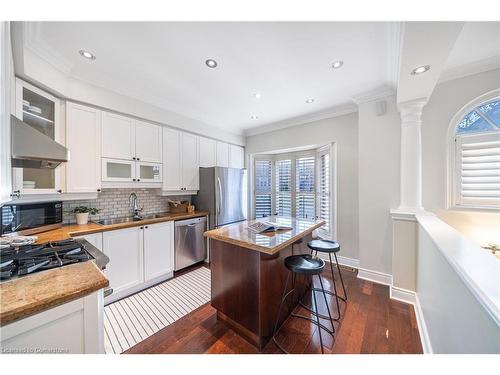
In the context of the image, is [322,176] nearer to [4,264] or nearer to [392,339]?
[392,339]

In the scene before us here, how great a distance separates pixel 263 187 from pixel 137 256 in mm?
2840

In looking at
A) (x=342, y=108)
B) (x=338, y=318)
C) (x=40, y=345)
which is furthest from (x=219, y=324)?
(x=342, y=108)

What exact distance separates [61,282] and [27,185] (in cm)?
157

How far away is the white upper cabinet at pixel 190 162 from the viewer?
3.28m

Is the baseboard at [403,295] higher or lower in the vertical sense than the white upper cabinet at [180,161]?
lower

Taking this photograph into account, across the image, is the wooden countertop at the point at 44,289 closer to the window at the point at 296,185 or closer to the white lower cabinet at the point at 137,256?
the white lower cabinet at the point at 137,256

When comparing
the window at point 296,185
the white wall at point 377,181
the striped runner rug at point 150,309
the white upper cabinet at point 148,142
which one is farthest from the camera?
the window at point 296,185

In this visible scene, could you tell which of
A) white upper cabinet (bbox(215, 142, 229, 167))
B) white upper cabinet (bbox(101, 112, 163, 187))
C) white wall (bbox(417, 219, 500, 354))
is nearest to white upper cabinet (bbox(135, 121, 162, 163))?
white upper cabinet (bbox(101, 112, 163, 187))

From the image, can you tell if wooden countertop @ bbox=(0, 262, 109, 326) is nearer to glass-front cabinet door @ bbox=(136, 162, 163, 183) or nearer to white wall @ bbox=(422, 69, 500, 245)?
glass-front cabinet door @ bbox=(136, 162, 163, 183)

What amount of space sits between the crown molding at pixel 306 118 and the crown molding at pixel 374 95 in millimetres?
240

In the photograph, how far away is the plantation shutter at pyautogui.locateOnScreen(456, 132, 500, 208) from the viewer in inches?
84.5

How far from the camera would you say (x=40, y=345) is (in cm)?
81

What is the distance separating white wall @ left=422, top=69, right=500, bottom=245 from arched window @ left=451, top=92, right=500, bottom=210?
9cm

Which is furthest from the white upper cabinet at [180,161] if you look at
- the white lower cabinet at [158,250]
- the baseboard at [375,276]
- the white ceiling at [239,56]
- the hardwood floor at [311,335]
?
the baseboard at [375,276]
